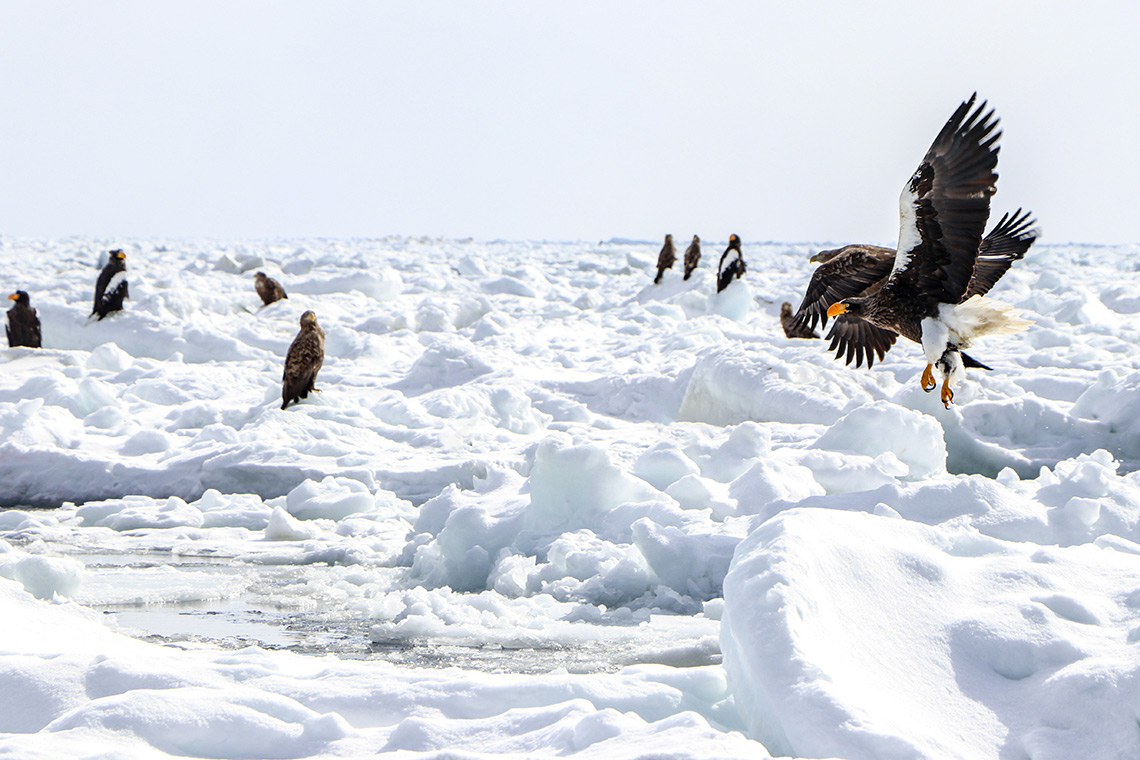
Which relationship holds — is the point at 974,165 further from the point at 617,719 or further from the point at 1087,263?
the point at 1087,263

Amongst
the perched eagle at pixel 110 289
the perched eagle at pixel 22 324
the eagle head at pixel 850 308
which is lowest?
the perched eagle at pixel 22 324

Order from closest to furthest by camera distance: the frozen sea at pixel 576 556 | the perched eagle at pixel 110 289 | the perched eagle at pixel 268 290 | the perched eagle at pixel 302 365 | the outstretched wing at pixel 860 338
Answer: the frozen sea at pixel 576 556, the outstretched wing at pixel 860 338, the perched eagle at pixel 302 365, the perched eagle at pixel 110 289, the perched eagle at pixel 268 290

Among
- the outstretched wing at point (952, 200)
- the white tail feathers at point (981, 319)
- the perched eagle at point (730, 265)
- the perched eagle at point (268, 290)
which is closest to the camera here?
the outstretched wing at point (952, 200)

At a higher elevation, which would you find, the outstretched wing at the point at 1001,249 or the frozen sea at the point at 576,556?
the outstretched wing at the point at 1001,249

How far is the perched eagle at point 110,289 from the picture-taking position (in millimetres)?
14109

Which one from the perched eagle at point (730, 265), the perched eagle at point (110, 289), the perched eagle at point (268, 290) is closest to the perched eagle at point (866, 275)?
the perched eagle at point (730, 265)

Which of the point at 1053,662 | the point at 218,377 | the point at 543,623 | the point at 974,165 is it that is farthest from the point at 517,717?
the point at 218,377

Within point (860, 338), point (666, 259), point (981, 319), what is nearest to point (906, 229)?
point (981, 319)

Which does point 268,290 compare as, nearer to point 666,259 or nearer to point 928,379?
point 666,259

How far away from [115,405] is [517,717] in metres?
8.30

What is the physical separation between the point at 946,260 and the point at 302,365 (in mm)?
5945

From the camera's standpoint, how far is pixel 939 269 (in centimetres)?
530

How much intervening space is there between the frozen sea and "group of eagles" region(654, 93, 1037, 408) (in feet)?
2.38

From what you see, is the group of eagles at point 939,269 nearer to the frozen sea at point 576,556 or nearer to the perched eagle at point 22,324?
the frozen sea at point 576,556
